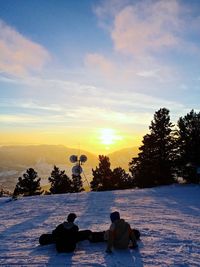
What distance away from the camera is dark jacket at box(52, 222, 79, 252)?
1059cm

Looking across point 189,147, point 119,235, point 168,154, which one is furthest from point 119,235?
point 168,154

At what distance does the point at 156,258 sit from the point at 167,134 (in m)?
32.7

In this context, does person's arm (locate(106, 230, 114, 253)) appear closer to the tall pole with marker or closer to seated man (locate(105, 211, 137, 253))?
seated man (locate(105, 211, 137, 253))

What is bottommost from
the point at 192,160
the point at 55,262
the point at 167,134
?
the point at 55,262

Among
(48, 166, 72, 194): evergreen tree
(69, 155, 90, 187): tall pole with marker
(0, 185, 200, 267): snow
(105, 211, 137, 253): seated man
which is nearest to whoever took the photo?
(0, 185, 200, 267): snow

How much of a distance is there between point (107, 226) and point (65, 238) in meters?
4.52

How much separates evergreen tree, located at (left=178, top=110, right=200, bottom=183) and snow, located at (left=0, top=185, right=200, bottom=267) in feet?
24.7

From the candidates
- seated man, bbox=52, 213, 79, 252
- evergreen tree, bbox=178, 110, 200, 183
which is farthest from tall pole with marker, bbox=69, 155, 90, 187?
seated man, bbox=52, 213, 79, 252

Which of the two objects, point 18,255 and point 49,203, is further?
point 49,203

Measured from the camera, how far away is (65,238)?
10.6 metres

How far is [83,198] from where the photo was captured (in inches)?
1059

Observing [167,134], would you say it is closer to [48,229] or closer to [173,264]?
[48,229]

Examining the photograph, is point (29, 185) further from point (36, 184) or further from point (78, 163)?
point (78, 163)

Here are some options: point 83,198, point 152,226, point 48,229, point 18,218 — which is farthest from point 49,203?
point 152,226
